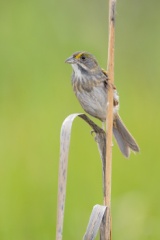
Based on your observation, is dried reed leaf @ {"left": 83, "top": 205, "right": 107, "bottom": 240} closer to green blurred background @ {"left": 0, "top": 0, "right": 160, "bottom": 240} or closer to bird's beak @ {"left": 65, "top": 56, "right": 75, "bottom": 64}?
green blurred background @ {"left": 0, "top": 0, "right": 160, "bottom": 240}

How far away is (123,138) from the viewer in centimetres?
554

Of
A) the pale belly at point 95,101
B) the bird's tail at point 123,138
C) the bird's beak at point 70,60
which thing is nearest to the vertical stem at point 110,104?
the bird's beak at point 70,60

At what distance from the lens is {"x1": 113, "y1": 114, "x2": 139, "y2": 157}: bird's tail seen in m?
5.46

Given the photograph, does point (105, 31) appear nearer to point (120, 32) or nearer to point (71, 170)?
point (120, 32)

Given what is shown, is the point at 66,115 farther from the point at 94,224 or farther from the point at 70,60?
the point at 94,224

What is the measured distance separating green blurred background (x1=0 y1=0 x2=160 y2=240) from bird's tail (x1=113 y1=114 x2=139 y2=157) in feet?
0.75

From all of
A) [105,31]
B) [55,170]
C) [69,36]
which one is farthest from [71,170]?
[105,31]

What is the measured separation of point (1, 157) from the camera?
574 cm

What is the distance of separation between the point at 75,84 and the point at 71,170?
0.51 metres

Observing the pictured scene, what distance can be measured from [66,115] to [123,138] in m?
0.65

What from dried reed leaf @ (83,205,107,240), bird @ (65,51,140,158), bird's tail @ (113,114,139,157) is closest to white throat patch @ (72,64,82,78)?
bird @ (65,51,140,158)

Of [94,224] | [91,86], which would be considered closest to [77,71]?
[91,86]

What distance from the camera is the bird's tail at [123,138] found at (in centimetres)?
546

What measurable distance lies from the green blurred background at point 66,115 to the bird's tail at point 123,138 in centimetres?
23
